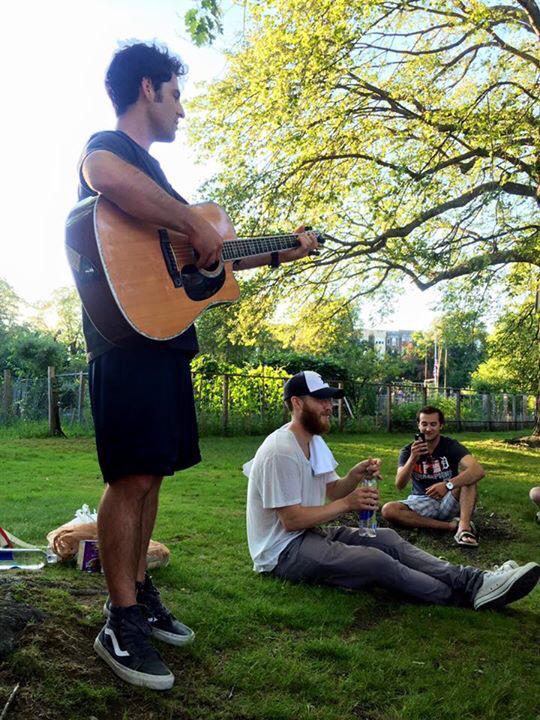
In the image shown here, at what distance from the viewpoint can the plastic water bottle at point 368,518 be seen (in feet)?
12.6

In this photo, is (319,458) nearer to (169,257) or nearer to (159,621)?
(159,621)

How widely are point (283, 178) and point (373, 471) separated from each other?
10233 millimetres

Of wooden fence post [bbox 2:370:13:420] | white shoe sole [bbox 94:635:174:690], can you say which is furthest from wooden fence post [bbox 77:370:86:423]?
white shoe sole [bbox 94:635:174:690]

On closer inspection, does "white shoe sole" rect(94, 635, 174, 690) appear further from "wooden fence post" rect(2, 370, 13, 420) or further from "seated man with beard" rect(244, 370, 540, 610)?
"wooden fence post" rect(2, 370, 13, 420)

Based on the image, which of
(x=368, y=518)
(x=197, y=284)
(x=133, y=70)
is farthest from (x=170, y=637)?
(x=133, y=70)

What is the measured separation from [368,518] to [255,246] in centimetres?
181

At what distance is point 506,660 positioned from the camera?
301 centimetres

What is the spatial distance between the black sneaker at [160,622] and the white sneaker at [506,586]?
181 cm

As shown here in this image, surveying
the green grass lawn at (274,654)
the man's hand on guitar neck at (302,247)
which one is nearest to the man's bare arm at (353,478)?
the green grass lawn at (274,654)

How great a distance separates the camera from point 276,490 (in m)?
3.84

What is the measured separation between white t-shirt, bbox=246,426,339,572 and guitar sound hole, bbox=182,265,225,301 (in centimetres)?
145

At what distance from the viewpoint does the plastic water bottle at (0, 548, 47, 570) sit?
3.70m

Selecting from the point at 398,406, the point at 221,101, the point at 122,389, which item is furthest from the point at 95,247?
the point at 398,406

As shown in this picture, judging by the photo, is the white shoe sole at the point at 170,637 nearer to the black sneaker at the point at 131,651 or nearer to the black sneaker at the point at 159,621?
the black sneaker at the point at 159,621
